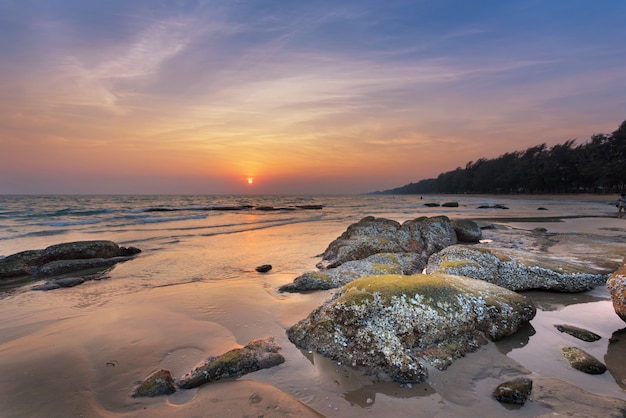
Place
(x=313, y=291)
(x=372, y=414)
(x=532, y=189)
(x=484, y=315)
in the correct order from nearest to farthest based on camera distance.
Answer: (x=372, y=414)
(x=484, y=315)
(x=313, y=291)
(x=532, y=189)

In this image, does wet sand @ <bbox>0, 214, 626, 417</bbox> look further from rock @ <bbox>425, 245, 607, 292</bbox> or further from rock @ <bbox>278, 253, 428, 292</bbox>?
rock @ <bbox>278, 253, 428, 292</bbox>

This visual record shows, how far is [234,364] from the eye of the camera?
13.1 feet

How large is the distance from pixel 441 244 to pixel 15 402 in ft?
39.6

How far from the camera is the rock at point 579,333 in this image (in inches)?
183

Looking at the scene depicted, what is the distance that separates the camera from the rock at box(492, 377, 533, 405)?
10.7 ft

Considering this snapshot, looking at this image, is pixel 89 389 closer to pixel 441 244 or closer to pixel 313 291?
pixel 313 291

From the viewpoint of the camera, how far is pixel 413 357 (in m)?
3.99

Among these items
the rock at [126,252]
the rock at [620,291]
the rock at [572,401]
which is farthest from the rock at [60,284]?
the rock at [620,291]

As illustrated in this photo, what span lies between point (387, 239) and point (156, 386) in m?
8.77

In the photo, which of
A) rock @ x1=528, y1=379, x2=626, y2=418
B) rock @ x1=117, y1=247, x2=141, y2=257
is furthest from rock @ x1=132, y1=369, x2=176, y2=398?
rock @ x1=117, y1=247, x2=141, y2=257

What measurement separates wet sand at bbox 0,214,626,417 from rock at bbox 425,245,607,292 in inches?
12.5

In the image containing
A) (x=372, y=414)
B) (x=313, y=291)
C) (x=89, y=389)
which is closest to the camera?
(x=372, y=414)

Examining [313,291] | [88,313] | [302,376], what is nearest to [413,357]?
[302,376]

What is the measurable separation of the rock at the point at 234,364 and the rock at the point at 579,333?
432 centimetres
